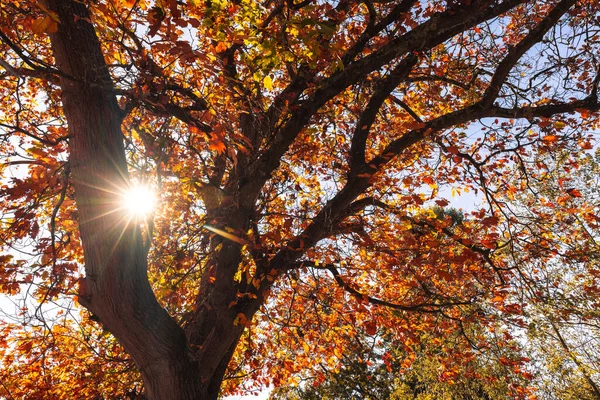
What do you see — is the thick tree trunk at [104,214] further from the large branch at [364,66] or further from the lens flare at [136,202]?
the large branch at [364,66]

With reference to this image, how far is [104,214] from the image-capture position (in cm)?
299

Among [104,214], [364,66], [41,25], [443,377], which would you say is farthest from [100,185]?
[443,377]

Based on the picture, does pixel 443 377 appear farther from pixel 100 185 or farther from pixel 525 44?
pixel 100 185

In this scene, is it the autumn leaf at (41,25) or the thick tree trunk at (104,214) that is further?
the thick tree trunk at (104,214)

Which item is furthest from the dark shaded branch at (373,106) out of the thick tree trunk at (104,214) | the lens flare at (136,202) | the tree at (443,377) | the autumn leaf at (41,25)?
the tree at (443,377)

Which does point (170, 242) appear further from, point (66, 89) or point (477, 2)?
point (477, 2)

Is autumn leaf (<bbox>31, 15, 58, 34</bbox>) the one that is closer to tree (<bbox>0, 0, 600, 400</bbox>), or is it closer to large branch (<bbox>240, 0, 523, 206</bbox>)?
tree (<bbox>0, 0, 600, 400</bbox>)

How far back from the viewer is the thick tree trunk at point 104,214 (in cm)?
295

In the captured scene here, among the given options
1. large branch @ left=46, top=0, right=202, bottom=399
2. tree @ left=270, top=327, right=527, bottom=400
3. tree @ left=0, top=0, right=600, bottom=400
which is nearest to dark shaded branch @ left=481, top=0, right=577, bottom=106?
tree @ left=0, top=0, right=600, bottom=400

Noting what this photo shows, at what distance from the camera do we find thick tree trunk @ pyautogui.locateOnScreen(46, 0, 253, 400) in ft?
9.68

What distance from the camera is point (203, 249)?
5.13 meters

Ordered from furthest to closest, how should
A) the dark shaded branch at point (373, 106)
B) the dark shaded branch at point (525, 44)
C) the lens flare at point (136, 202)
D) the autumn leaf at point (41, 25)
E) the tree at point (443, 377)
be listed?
the tree at point (443, 377) < the dark shaded branch at point (373, 106) < the dark shaded branch at point (525, 44) < the lens flare at point (136, 202) < the autumn leaf at point (41, 25)

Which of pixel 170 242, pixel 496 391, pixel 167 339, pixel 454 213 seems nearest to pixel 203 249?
pixel 170 242

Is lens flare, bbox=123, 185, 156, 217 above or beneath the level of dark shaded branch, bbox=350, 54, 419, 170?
beneath
